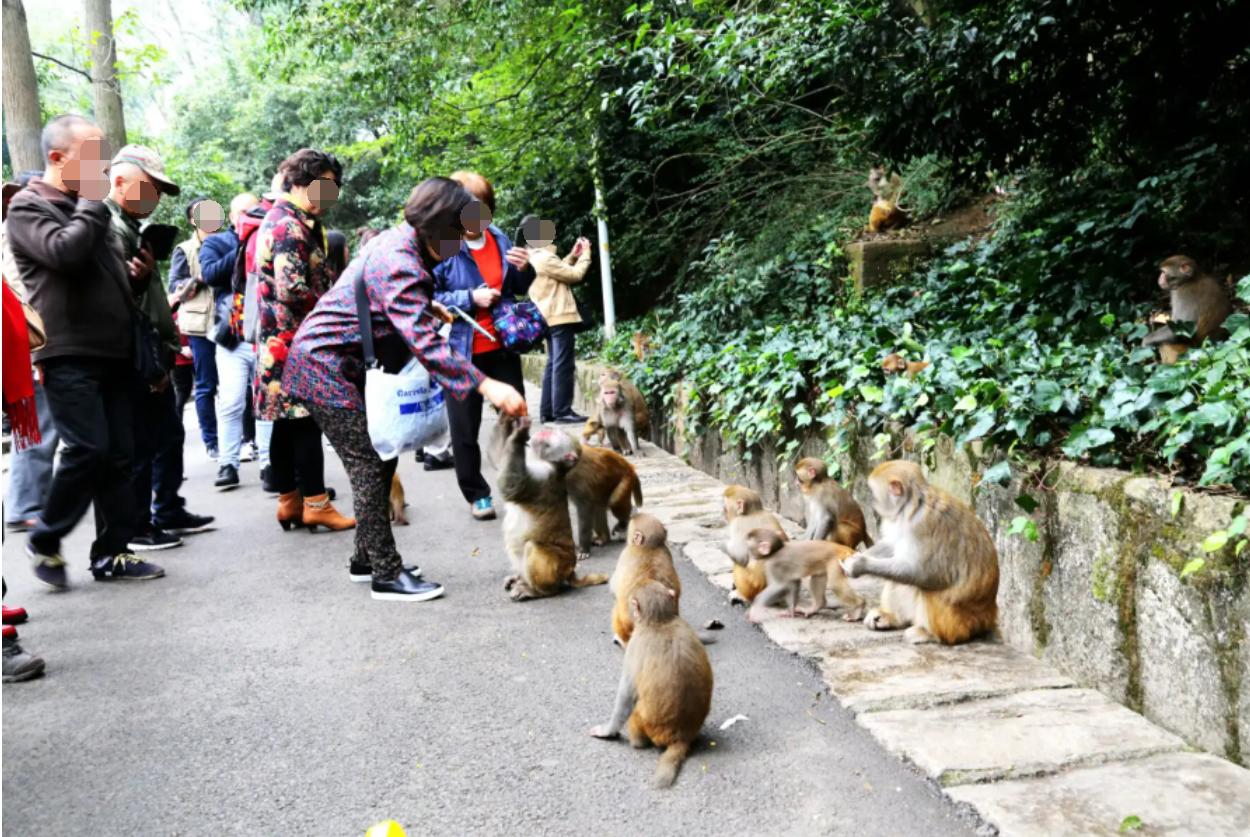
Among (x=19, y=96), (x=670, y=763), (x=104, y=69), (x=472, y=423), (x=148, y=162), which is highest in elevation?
(x=104, y=69)

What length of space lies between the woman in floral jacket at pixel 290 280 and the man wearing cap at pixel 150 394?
2.04 ft

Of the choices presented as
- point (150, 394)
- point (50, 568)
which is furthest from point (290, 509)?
point (50, 568)

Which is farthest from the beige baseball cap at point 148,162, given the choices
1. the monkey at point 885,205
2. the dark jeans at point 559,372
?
the monkey at point 885,205

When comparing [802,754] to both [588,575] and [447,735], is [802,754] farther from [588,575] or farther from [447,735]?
[588,575]

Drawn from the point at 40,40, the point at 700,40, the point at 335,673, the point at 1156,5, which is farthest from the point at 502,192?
the point at 40,40

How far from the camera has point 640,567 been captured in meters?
4.45

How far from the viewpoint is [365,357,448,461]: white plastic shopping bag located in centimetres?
487

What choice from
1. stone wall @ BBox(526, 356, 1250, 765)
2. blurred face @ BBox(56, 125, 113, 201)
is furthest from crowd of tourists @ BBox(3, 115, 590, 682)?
stone wall @ BBox(526, 356, 1250, 765)

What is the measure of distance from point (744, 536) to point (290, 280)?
10.2 ft

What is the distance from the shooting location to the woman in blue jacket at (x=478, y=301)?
6.63 meters

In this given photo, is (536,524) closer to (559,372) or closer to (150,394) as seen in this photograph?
(150,394)

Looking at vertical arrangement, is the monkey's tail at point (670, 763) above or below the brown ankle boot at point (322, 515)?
below

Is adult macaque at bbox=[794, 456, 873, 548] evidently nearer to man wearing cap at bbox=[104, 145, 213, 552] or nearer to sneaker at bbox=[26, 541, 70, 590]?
man wearing cap at bbox=[104, 145, 213, 552]

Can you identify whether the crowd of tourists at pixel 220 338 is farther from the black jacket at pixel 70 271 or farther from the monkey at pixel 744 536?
the monkey at pixel 744 536
